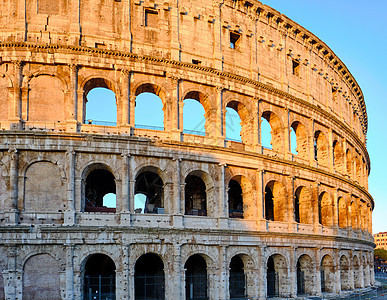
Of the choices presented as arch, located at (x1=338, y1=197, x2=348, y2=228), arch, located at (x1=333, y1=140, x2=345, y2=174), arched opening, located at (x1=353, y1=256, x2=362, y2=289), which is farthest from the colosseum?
arch, located at (x1=333, y1=140, x2=345, y2=174)

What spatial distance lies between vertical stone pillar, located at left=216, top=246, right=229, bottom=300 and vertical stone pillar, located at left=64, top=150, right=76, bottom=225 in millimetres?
8160

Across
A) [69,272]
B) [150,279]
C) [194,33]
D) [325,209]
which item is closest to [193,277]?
[150,279]

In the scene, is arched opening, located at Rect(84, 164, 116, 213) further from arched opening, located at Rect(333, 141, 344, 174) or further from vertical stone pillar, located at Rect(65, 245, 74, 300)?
arched opening, located at Rect(333, 141, 344, 174)

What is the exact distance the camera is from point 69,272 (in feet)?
69.7

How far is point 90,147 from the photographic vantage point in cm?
2266

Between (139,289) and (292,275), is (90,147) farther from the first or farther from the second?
(292,275)

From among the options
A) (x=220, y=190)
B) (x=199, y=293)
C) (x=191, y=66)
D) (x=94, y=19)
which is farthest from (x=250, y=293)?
(x=94, y=19)

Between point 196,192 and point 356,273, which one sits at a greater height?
point 196,192

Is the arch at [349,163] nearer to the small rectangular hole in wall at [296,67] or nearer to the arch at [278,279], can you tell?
the small rectangular hole in wall at [296,67]

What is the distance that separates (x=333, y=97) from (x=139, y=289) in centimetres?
2315

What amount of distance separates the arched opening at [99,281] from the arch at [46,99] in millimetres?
7734

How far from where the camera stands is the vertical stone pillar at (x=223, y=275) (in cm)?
2414

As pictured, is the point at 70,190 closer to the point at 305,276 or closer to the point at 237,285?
the point at 237,285

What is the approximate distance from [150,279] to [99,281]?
4.07 m
